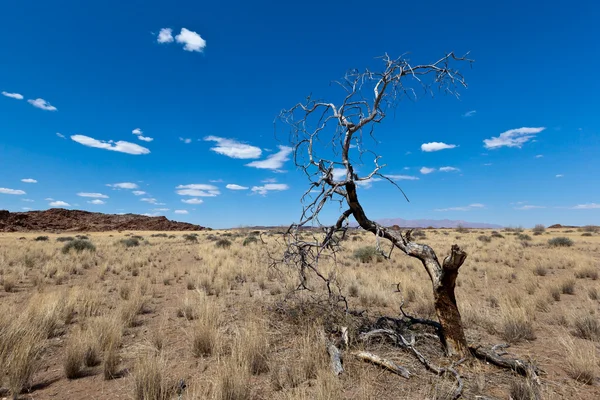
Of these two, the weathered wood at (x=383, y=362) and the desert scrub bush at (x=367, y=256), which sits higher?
the desert scrub bush at (x=367, y=256)

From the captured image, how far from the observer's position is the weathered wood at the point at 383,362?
4.03 meters

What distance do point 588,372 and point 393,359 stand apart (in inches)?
97.3

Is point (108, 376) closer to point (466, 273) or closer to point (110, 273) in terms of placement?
point (110, 273)

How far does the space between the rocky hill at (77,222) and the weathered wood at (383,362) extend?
3437 inches

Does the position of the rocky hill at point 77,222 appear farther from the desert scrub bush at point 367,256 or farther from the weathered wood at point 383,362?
the weathered wood at point 383,362

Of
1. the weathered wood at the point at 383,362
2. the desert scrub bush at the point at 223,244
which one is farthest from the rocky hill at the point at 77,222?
the weathered wood at the point at 383,362

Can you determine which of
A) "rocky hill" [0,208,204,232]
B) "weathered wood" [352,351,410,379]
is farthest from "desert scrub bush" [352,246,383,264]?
"rocky hill" [0,208,204,232]

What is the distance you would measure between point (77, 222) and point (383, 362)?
344 ft

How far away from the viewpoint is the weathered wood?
403cm

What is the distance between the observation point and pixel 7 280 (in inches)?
373

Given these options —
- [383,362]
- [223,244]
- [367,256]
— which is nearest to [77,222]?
[223,244]

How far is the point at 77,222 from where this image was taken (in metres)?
87.8

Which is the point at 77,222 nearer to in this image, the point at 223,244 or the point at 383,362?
the point at 223,244

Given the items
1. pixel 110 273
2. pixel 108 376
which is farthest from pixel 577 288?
pixel 110 273
